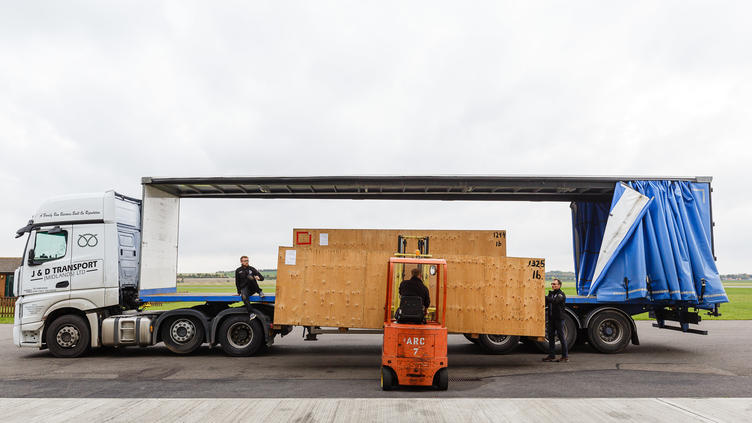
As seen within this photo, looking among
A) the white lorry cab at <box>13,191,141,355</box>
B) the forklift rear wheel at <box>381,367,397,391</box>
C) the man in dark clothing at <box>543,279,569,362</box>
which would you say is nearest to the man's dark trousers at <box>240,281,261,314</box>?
the white lorry cab at <box>13,191,141,355</box>

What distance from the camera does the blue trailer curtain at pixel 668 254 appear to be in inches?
411

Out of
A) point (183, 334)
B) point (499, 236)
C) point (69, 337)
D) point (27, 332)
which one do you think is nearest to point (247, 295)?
point (183, 334)

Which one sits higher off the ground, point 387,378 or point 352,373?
point 387,378

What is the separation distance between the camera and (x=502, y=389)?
777 centimetres

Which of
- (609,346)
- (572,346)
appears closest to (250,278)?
(572,346)

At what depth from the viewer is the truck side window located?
1091cm

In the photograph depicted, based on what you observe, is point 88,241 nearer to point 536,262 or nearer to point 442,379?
point 442,379

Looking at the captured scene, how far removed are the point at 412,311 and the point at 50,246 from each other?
8726 millimetres

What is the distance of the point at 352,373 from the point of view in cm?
918

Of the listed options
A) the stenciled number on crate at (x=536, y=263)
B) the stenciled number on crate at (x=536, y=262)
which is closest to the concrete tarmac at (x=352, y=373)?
the stenciled number on crate at (x=536, y=263)

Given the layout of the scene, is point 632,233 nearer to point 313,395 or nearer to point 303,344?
point 313,395

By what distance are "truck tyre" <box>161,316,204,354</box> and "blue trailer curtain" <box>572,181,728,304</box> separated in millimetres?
9243

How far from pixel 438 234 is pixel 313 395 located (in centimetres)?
502

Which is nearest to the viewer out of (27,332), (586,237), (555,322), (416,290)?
(416,290)
